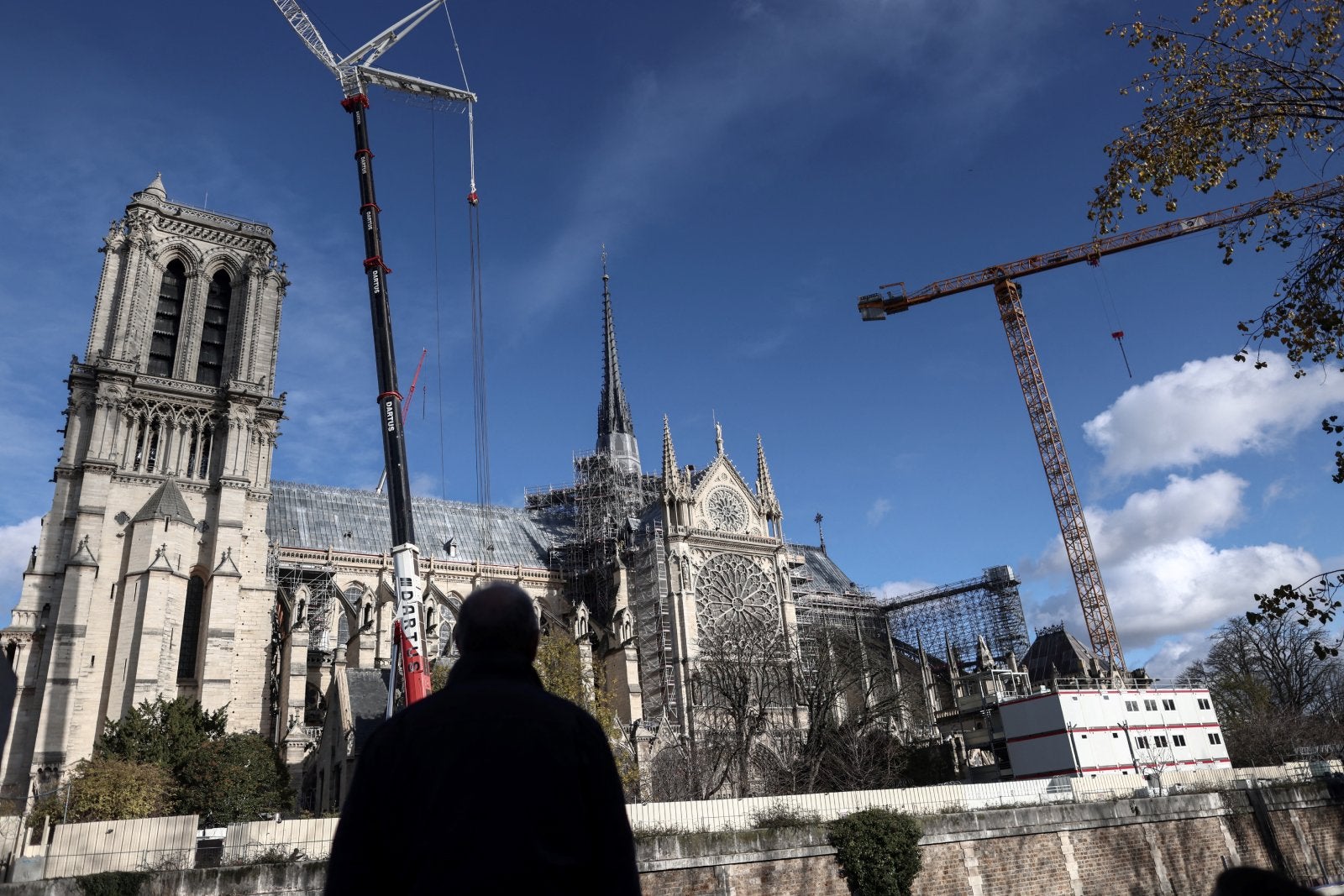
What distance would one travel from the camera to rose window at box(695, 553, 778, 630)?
48.3 metres

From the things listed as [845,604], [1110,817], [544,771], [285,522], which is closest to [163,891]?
[544,771]

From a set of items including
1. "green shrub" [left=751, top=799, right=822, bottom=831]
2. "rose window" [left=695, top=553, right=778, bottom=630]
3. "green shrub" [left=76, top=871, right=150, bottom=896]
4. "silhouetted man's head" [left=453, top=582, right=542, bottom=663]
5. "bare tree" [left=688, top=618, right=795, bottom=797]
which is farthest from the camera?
"rose window" [left=695, top=553, right=778, bottom=630]

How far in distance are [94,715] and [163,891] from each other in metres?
20.7

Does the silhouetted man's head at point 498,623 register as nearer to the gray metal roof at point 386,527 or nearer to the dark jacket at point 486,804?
the dark jacket at point 486,804

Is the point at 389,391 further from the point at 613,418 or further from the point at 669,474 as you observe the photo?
the point at 613,418

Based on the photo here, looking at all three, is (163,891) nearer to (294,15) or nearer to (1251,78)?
(1251,78)

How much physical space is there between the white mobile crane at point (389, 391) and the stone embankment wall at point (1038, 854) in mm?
4510

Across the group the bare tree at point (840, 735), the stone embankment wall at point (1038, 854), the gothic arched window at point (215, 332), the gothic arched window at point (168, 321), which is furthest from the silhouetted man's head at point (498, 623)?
the gothic arched window at point (168, 321)

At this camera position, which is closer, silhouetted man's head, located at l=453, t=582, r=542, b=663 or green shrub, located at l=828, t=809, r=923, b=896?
silhouetted man's head, located at l=453, t=582, r=542, b=663

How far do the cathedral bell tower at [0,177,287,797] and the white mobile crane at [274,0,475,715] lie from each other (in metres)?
13.9

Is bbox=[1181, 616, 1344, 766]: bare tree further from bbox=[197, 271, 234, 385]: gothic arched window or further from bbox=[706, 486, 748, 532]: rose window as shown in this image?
bbox=[197, 271, 234, 385]: gothic arched window

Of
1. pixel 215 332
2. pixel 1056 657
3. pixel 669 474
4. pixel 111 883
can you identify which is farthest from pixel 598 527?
pixel 111 883

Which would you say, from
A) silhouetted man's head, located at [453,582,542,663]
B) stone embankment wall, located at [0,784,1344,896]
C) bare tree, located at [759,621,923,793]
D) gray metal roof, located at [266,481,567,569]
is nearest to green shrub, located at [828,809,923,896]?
stone embankment wall, located at [0,784,1344,896]

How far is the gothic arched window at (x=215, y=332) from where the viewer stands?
140 ft
